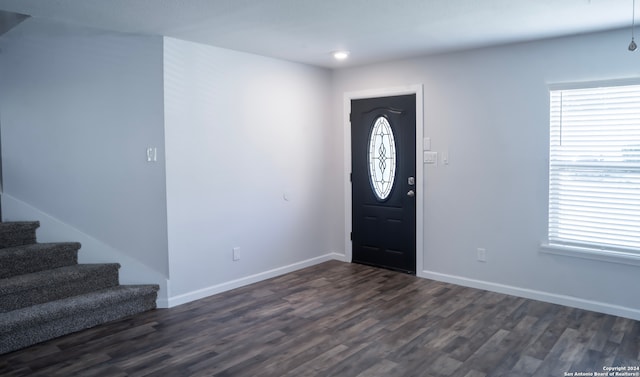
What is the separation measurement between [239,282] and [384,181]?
196 centimetres

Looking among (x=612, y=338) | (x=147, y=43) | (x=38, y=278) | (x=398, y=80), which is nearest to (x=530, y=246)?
(x=612, y=338)

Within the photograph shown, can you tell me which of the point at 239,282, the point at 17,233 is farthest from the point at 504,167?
the point at 17,233

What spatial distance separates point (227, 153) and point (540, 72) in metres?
2.99

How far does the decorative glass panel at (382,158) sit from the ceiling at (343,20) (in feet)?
3.56

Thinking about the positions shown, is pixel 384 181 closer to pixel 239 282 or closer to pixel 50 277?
pixel 239 282

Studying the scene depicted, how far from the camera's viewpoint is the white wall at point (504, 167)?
12.7 ft

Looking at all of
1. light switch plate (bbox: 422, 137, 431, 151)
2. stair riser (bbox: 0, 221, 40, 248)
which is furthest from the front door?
stair riser (bbox: 0, 221, 40, 248)

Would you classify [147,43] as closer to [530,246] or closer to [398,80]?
[398,80]

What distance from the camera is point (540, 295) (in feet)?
13.8

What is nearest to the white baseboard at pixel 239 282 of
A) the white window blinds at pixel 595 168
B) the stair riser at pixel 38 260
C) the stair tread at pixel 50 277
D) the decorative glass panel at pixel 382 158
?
the stair tread at pixel 50 277

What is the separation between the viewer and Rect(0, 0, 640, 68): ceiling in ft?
10.0

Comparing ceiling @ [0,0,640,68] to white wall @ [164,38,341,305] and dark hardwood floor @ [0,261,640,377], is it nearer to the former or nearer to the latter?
white wall @ [164,38,341,305]

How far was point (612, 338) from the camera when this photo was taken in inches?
133

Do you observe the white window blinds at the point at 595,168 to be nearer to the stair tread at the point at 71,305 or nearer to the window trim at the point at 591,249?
the window trim at the point at 591,249
